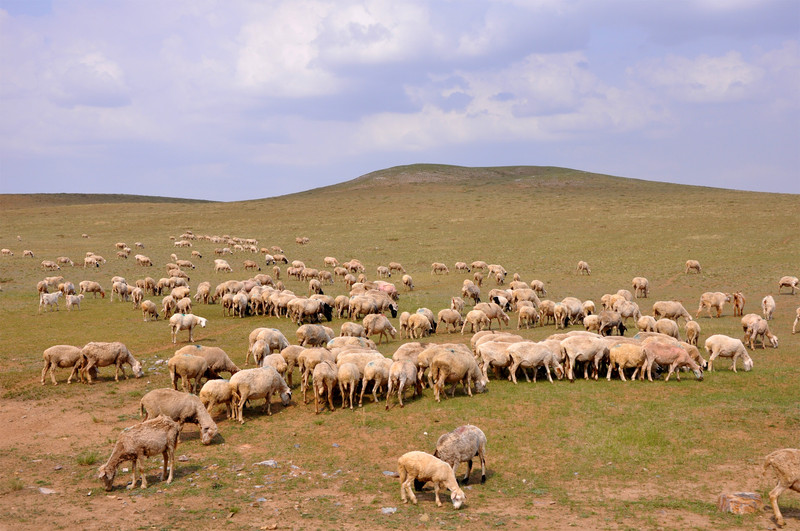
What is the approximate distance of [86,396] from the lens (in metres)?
18.3

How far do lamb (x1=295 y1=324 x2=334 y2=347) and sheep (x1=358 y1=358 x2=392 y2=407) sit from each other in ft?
19.5

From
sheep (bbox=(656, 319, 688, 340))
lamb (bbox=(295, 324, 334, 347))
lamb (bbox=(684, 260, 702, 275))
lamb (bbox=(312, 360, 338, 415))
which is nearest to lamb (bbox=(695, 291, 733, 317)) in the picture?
sheep (bbox=(656, 319, 688, 340))

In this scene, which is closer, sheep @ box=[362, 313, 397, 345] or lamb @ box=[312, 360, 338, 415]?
lamb @ box=[312, 360, 338, 415]

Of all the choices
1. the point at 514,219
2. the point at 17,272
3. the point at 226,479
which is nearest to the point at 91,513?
the point at 226,479

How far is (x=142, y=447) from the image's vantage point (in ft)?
40.1

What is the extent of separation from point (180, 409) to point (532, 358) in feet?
32.8

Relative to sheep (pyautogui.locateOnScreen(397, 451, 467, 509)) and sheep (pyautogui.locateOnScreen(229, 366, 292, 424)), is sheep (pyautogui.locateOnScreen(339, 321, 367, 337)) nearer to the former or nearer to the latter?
sheep (pyautogui.locateOnScreen(229, 366, 292, 424))

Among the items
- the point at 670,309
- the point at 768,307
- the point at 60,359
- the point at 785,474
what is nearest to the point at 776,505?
the point at 785,474

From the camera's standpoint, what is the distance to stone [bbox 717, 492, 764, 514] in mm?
10719

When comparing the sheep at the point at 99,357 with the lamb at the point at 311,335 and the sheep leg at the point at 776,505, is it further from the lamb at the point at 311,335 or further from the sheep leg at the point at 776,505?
the sheep leg at the point at 776,505

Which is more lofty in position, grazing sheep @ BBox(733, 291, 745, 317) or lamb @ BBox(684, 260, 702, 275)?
lamb @ BBox(684, 260, 702, 275)

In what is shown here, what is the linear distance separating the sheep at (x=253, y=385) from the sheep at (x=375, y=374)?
2322 mm

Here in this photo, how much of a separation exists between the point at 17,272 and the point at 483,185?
84.1 metres

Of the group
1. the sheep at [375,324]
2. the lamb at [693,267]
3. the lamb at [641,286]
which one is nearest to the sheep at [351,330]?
the sheep at [375,324]
